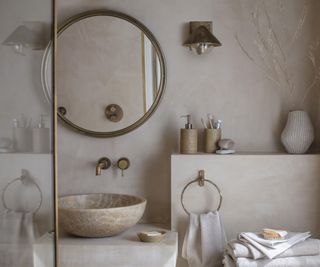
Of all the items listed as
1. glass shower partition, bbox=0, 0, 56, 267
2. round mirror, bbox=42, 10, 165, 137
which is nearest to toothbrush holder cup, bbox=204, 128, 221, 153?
round mirror, bbox=42, 10, 165, 137

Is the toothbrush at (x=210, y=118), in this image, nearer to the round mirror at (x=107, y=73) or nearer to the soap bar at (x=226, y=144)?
the soap bar at (x=226, y=144)

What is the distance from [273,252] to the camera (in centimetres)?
225

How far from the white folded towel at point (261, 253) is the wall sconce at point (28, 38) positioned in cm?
122

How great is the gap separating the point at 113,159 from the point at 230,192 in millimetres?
679

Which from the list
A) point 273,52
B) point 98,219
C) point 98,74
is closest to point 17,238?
point 98,219

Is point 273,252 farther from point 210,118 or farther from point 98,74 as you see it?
point 98,74

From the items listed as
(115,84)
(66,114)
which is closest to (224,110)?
(115,84)

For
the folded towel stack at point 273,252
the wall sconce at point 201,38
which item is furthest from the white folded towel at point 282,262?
A: the wall sconce at point 201,38

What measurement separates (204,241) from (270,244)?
0.38 meters

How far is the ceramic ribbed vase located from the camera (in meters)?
2.64

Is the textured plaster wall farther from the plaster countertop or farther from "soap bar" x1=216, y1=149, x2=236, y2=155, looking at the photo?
the plaster countertop

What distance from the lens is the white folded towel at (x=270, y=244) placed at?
7.37 ft

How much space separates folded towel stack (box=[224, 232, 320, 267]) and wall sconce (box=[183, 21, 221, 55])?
101 centimetres

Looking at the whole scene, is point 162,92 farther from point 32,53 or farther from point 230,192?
point 32,53
